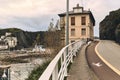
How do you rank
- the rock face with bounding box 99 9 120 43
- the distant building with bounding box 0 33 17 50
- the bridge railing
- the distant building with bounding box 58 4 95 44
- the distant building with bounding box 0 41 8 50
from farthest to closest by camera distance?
the distant building with bounding box 0 33 17 50
the distant building with bounding box 0 41 8 50
the distant building with bounding box 58 4 95 44
the rock face with bounding box 99 9 120 43
the bridge railing

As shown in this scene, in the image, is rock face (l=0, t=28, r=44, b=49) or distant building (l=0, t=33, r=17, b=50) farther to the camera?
rock face (l=0, t=28, r=44, b=49)

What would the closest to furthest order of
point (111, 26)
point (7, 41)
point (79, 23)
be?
1. point (111, 26)
2. point (79, 23)
3. point (7, 41)

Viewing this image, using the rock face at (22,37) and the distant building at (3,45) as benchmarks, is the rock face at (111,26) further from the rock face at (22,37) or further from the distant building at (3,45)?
the distant building at (3,45)

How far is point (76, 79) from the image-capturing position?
45.6 feet

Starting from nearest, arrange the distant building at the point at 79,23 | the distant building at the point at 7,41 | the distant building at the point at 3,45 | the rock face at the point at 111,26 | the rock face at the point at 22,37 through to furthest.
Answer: the rock face at the point at 111,26 < the distant building at the point at 79,23 < the distant building at the point at 3,45 < the distant building at the point at 7,41 < the rock face at the point at 22,37

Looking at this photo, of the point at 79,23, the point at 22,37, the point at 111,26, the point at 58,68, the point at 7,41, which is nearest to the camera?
the point at 58,68

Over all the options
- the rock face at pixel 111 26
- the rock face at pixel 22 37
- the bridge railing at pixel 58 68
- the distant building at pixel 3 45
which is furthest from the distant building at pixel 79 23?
the bridge railing at pixel 58 68

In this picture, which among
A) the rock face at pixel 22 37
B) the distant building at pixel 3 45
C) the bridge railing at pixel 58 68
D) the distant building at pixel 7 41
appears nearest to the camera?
the bridge railing at pixel 58 68

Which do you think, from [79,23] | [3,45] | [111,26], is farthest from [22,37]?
[111,26]

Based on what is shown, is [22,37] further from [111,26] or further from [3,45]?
[111,26]

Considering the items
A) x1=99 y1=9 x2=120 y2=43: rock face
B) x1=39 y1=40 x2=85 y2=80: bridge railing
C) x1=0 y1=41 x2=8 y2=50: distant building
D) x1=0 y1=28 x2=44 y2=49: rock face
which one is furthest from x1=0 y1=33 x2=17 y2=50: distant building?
x1=39 y1=40 x2=85 y2=80: bridge railing

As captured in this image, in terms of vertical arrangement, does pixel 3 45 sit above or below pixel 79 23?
below

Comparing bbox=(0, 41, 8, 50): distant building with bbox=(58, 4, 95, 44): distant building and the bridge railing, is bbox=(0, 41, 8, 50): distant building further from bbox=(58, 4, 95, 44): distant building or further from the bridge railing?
the bridge railing

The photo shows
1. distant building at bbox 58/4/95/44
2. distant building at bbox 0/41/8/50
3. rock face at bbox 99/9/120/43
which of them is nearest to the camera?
rock face at bbox 99/9/120/43
